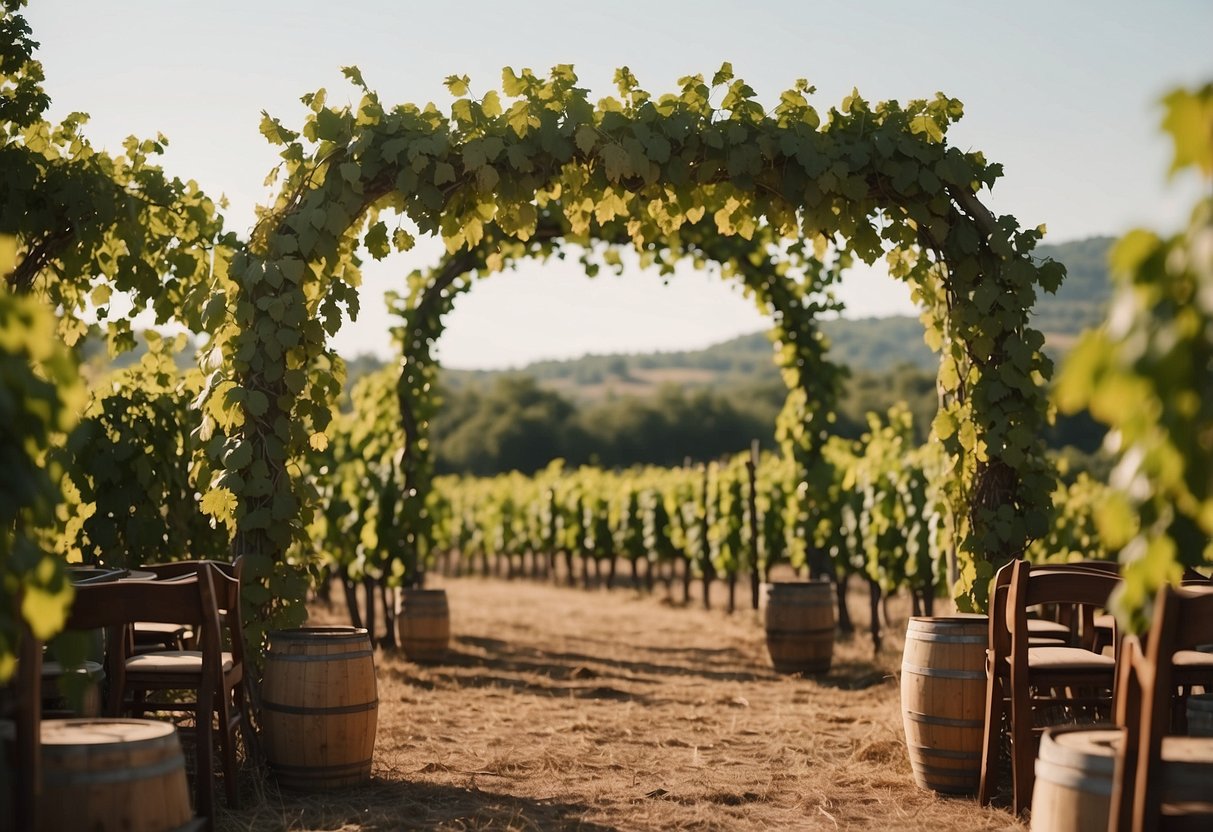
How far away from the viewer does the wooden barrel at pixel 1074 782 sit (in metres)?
2.66

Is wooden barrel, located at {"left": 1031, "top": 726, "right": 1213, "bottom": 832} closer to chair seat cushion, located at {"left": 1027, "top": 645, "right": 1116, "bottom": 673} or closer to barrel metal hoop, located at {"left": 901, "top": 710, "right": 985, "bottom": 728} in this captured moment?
chair seat cushion, located at {"left": 1027, "top": 645, "right": 1116, "bottom": 673}

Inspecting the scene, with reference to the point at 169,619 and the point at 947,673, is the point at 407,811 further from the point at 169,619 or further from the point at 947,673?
the point at 947,673

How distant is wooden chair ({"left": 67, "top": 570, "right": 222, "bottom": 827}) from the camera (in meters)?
3.30

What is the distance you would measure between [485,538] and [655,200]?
15953mm

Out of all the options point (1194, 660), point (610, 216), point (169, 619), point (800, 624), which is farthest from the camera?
point (800, 624)

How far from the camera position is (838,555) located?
1061cm

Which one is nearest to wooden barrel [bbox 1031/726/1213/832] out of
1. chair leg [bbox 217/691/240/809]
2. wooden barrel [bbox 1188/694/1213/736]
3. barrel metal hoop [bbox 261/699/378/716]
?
wooden barrel [bbox 1188/694/1213/736]

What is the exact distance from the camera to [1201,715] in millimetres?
3174

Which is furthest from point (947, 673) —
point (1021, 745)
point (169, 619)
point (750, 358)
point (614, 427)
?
point (750, 358)

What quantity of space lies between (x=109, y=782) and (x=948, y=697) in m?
2.89

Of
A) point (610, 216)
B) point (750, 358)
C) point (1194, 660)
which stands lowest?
point (1194, 660)

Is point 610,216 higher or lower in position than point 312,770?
higher

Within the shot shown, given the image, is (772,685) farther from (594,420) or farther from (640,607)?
(594,420)

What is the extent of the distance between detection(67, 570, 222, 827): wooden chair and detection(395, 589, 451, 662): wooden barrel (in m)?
4.33
